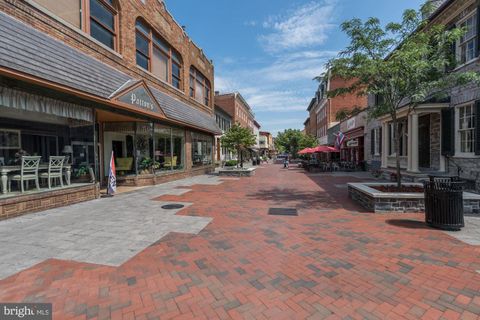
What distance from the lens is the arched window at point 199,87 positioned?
19298 mm

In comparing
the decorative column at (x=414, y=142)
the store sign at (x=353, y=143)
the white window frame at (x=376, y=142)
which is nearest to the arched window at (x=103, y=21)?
the decorative column at (x=414, y=142)

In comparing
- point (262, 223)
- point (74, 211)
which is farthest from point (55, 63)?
point (262, 223)

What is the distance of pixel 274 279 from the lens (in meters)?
3.40

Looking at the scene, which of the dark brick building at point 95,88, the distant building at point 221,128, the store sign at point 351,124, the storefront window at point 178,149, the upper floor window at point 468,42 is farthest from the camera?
the distant building at point 221,128

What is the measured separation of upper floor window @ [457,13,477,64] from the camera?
32.0 feet

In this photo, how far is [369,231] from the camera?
5.37 m

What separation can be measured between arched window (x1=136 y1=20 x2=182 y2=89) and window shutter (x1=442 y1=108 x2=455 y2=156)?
14.2m

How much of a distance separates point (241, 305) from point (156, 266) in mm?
1533

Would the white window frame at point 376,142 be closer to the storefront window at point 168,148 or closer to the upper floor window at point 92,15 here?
the storefront window at point 168,148

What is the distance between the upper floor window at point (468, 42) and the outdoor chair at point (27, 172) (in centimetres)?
1477

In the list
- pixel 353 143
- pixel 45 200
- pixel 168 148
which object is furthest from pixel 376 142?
pixel 45 200

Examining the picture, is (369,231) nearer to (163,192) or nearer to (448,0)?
(163,192)

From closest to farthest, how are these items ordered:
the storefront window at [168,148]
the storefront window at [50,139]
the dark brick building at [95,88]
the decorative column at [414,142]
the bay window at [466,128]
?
1. the dark brick building at [95,88]
2. the storefront window at [50,139]
3. the bay window at [466,128]
4. the decorative column at [414,142]
5. the storefront window at [168,148]

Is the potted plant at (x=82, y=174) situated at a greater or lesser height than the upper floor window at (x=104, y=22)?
lesser
